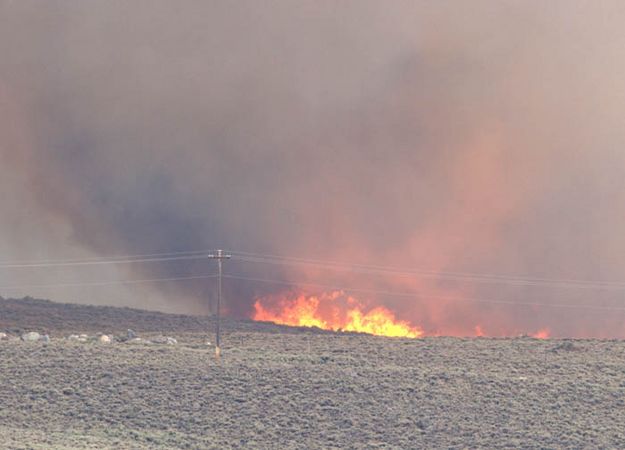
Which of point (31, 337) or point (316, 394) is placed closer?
point (316, 394)

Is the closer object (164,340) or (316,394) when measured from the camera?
(316,394)

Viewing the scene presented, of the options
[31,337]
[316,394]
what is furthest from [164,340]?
[316,394]

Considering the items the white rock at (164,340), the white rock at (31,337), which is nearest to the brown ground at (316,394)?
the white rock at (164,340)

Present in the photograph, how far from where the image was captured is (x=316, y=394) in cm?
5122

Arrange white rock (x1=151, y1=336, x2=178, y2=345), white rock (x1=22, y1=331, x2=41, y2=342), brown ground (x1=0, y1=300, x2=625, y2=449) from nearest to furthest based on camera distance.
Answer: brown ground (x1=0, y1=300, x2=625, y2=449), white rock (x1=151, y1=336, x2=178, y2=345), white rock (x1=22, y1=331, x2=41, y2=342)

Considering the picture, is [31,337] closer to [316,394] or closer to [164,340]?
[164,340]

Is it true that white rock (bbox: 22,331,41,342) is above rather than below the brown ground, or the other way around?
above

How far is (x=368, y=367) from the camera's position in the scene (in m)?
55.5

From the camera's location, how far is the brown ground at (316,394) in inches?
1816

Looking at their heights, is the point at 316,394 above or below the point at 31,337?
below

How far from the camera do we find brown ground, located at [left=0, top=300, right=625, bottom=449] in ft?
Result: 151

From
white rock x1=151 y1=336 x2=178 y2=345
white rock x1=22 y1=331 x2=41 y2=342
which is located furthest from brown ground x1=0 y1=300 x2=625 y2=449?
white rock x1=22 y1=331 x2=41 y2=342

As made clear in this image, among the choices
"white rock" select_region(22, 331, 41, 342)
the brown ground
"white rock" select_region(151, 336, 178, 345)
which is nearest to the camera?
the brown ground

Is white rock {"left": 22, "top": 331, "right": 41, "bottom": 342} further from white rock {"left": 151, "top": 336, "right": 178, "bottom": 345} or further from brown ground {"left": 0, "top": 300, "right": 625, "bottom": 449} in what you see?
white rock {"left": 151, "top": 336, "right": 178, "bottom": 345}
